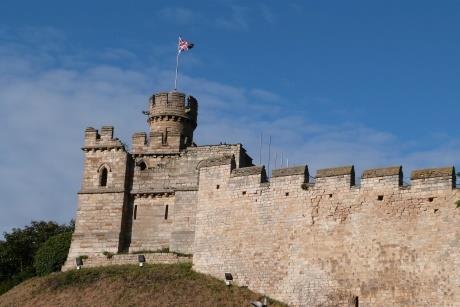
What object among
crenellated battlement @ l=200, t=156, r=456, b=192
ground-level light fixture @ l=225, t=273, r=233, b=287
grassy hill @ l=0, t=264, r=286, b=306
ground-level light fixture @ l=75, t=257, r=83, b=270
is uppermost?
crenellated battlement @ l=200, t=156, r=456, b=192

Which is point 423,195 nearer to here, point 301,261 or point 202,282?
point 301,261

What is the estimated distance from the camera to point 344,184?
33.8 metres

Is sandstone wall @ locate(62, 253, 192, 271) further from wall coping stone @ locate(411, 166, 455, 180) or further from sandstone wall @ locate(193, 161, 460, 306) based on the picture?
wall coping stone @ locate(411, 166, 455, 180)

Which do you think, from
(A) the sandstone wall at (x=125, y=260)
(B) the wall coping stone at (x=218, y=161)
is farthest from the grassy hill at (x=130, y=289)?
(B) the wall coping stone at (x=218, y=161)

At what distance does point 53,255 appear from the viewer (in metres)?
45.6

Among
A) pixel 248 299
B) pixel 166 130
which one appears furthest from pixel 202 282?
pixel 166 130

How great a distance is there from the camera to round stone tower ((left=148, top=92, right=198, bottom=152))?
141 ft

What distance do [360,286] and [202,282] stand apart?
664 cm

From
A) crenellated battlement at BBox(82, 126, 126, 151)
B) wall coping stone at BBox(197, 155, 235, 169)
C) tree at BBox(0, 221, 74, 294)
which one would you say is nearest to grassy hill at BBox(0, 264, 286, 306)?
wall coping stone at BBox(197, 155, 235, 169)

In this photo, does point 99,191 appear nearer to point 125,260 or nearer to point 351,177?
point 125,260

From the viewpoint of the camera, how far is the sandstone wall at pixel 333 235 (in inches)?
1227

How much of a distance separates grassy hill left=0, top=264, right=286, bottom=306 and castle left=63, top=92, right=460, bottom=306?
3.69 ft

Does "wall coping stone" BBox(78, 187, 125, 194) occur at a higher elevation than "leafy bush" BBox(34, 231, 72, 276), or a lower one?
higher

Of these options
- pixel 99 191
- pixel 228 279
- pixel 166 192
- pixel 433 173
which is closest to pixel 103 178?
pixel 99 191
